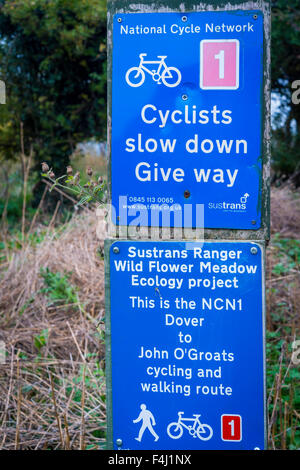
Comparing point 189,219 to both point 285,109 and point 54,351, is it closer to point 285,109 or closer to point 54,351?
point 54,351

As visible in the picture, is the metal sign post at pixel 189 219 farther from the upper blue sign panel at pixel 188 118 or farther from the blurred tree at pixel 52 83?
the blurred tree at pixel 52 83

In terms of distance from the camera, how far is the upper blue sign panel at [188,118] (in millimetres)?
1508

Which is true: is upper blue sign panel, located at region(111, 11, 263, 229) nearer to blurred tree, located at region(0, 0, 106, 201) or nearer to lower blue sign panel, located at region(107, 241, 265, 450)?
lower blue sign panel, located at region(107, 241, 265, 450)

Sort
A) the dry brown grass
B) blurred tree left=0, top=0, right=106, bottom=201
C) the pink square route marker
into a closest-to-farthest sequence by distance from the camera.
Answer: the pink square route marker → the dry brown grass → blurred tree left=0, top=0, right=106, bottom=201

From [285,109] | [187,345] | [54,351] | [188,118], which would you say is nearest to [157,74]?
[188,118]

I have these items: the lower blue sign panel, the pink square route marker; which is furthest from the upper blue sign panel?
the lower blue sign panel

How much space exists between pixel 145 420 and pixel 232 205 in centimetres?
75

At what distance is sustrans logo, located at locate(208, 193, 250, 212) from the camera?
1534 mm

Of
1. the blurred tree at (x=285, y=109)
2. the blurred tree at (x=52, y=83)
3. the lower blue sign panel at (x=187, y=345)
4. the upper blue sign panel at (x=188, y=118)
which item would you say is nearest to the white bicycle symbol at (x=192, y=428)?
the lower blue sign panel at (x=187, y=345)

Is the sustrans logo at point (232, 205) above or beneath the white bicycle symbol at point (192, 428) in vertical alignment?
above

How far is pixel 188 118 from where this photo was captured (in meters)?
1.53

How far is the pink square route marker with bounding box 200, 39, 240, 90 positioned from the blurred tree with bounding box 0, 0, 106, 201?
6451mm

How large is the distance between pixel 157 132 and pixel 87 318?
7.97 feet
